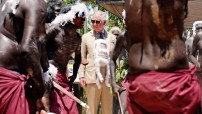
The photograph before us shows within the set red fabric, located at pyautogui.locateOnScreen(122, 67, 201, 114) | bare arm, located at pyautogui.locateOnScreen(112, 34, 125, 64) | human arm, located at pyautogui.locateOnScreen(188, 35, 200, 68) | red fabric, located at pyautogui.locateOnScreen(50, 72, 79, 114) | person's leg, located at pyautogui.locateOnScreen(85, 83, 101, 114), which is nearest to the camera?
red fabric, located at pyautogui.locateOnScreen(122, 67, 201, 114)

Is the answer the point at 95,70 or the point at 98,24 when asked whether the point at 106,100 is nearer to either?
the point at 95,70

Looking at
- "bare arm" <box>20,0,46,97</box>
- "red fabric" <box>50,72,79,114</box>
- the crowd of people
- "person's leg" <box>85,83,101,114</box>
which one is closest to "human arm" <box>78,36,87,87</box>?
"person's leg" <box>85,83,101,114</box>

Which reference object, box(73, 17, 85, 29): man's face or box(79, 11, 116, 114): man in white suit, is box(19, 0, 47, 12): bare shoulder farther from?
box(79, 11, 116, 114): man in white suit

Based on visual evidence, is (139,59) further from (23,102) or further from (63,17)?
(63,17)

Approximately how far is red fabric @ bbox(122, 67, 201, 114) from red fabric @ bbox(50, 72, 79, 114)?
2621 millimetres

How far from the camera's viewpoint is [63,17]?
6.27m

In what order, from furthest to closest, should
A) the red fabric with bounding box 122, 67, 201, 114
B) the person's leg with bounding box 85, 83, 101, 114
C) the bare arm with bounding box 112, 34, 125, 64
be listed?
1. the person's leg with bounding box 85, 83, 101, 114
2. the bare arm with bounding box 112, 34, 125, 64
3. the red fabric with bounding box 122, 67, 201, 114

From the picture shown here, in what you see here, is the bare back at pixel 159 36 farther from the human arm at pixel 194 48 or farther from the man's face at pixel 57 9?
the human arm at pixel 194 48

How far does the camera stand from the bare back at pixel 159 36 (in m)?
3.42

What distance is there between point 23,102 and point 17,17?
2.28ft

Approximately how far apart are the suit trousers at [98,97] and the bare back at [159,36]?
15.5ft

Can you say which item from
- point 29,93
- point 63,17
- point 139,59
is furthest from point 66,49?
point 139,59

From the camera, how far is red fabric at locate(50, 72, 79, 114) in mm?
6004

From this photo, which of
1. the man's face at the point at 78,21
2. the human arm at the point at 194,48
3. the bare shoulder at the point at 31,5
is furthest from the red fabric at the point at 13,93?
the human arm at the point at 194,48
